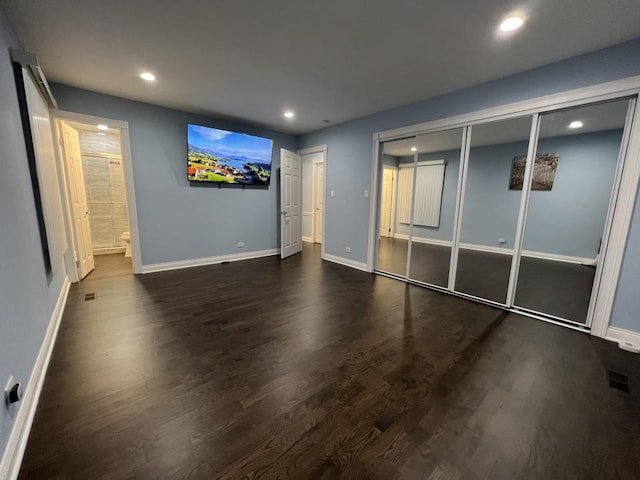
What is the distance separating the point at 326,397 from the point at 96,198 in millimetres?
6124

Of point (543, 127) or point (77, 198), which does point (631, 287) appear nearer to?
point (543, 127)

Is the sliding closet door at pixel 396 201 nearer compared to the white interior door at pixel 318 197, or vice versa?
the sliding closet door at pixel 396 201

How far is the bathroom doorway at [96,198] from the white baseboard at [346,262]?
3.34 m

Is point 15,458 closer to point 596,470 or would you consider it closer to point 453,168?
point 596,470

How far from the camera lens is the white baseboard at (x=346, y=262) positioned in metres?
4.72

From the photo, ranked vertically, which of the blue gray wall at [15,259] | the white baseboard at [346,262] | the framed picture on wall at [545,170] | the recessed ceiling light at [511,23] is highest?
the recessed ceiling light at [511,23]

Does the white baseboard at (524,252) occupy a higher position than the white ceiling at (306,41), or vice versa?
the white ceiling at (306,41)

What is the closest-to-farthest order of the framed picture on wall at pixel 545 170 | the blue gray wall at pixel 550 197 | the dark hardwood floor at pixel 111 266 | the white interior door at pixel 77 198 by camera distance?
the white interior door at pixel 77 198, the blue gray wall at pixel 550 197, the dark hardwood floor at pixel 111 266, the framed picture on wall at pixel 545 170

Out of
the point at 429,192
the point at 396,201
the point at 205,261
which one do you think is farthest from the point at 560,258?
the point at 205,261

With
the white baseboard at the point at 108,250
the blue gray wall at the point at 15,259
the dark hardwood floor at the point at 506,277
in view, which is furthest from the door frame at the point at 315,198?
the blue gray wall at the point at 15,259

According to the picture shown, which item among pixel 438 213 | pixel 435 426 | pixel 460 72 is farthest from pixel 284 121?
pixel 435 426

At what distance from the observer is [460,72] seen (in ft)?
9.29

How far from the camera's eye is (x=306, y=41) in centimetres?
232

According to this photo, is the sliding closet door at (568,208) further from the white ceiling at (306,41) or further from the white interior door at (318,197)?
the white interior door at (318,197)
